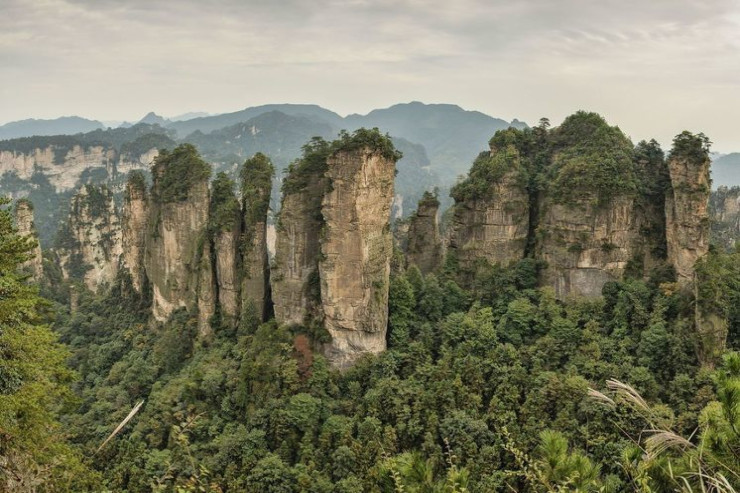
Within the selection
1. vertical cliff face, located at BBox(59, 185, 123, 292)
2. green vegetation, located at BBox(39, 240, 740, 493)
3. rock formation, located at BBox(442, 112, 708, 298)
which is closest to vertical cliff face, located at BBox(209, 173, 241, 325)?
green vegetation, located at BBox(39, 240, 740, 493)

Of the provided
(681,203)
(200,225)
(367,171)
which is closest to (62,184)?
(200,225)

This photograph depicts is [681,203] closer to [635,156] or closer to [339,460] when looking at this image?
[635,156]

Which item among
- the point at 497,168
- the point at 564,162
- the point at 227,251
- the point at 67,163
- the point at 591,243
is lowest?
the point at 227,251

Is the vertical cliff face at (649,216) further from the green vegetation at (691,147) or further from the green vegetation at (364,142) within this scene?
the green vegetation at (364,142)

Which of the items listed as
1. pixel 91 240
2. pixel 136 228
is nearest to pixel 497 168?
pixel 136 228

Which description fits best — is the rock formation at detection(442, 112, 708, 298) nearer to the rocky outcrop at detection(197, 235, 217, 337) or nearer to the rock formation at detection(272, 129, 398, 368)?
the rock formation at detection(272, 129, 398, 368)

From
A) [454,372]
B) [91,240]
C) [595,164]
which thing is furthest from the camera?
[91,240]

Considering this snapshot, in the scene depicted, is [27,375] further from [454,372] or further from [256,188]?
[256,188]
